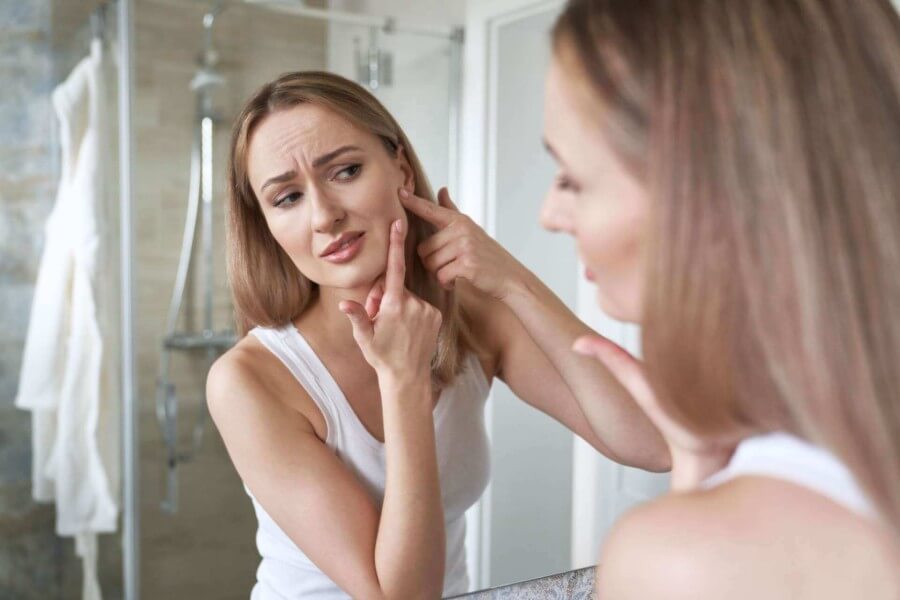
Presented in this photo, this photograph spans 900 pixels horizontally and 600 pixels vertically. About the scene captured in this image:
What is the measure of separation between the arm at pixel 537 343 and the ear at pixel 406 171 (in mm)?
19

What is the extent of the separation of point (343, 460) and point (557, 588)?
343 mm

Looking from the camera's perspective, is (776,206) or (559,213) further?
(559,213)

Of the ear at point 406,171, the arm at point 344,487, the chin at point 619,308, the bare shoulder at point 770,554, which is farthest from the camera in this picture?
the ear at point 406,171

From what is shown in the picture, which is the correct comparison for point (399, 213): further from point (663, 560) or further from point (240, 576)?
point (663, 560)

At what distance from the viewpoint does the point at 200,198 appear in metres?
0.81

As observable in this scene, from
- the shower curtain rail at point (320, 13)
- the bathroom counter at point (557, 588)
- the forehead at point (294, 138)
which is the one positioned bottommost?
the bathroom counter at point (557, 588)

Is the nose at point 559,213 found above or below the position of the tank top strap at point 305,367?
above

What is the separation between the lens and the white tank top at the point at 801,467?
366 mm

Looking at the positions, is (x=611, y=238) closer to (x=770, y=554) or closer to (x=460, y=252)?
(x=770, y=554)

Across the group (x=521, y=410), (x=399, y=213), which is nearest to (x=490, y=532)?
(x=521, y=410)

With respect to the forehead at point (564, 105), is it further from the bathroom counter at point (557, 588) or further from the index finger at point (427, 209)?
the bathroom counter at point (557, 588)

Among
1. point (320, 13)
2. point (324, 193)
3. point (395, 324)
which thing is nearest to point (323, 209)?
point (324, 193)

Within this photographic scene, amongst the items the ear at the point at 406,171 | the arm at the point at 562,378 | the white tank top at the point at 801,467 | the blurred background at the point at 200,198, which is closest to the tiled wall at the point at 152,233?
the blurred background at the point at 200,198

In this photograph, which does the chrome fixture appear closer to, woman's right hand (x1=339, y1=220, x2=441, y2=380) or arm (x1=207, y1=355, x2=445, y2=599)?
arm (x1=207, y1=355, x2=445, y2=599)
